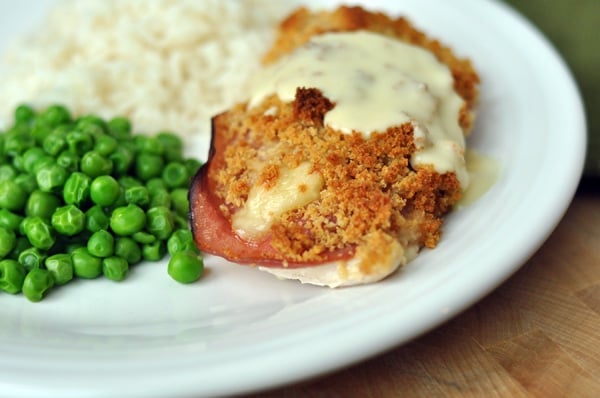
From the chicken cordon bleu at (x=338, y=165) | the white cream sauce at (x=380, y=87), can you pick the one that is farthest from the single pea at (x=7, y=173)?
the white cream sauce at (x=380, y=87)

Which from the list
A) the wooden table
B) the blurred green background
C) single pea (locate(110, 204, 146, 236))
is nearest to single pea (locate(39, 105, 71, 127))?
single pea (locate(110, 204, 146, 236))

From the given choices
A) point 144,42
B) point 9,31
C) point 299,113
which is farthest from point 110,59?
point 299,113

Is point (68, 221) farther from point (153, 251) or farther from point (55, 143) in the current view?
point (55, 143)

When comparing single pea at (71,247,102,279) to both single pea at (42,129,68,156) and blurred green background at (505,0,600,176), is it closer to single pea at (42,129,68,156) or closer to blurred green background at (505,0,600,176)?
single pea at (42,129,68,156)

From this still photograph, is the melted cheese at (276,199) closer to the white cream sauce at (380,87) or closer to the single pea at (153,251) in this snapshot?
the white cream sauce at (380,87)

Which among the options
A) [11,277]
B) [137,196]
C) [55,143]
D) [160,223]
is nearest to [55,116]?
[55,143]

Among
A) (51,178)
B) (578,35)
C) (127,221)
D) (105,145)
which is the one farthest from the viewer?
(578,35)
